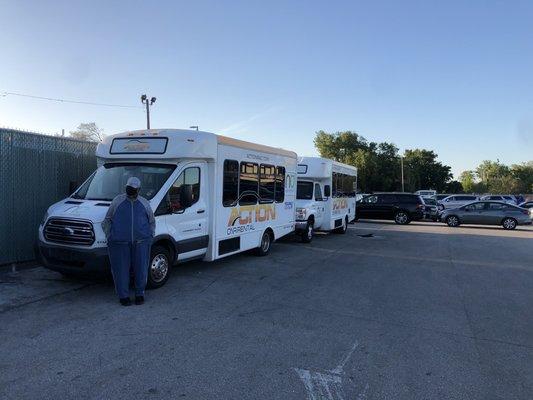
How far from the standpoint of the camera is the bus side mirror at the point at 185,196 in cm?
820

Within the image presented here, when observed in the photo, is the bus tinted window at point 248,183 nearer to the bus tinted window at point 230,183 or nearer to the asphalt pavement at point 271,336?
the bus tinted window at point 230,183

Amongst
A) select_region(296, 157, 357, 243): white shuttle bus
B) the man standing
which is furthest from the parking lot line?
the man standing

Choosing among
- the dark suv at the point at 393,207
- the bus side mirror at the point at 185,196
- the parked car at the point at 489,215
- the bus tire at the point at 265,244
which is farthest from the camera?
the dark suv at the point at 393,207

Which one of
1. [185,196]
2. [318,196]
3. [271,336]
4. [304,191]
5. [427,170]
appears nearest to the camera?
[271,336]

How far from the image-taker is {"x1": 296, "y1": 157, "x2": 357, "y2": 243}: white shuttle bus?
14797 millimetres

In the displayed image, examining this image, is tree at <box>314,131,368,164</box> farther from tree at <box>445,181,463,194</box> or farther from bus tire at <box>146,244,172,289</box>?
bus tire at <box>146,244,172,289</box>

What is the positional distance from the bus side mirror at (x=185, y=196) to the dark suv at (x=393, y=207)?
65.4 ft

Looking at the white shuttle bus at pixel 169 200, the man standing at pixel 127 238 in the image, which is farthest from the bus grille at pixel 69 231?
the man standing at pixel 127 238

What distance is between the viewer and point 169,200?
26.1ft

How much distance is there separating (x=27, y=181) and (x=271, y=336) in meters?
6.61

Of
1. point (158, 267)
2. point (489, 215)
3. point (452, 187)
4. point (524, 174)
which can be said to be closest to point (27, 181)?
point (158, 267)

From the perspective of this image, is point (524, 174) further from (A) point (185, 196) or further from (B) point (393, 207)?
(A) point (185, 196)

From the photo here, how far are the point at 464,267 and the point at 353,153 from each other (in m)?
68.2

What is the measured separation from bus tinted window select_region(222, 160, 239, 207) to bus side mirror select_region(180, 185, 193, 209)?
3.85 feet
